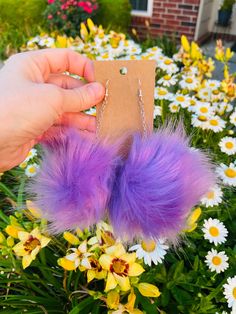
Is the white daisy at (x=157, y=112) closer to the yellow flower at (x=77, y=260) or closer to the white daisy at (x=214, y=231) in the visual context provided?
the white daisy at (x=214, y=231)

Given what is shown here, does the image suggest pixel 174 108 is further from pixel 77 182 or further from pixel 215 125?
pixel 77 182

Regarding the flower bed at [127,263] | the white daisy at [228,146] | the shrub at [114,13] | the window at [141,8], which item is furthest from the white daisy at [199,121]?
the window at [141,8]

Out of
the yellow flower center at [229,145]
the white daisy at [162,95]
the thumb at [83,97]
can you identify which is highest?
the thumb at [83,97]

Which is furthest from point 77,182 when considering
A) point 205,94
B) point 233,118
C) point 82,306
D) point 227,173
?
point 205,94

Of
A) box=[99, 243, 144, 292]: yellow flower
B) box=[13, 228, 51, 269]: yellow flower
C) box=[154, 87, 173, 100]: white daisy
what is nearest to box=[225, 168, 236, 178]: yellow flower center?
box=[154, 87, 173, 100]: white daisy

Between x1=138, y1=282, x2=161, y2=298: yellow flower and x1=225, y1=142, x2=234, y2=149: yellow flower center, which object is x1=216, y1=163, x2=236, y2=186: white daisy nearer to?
x1=225, y1=142, x2=234, y2=149: yellow flower center

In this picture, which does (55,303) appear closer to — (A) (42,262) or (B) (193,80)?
(A) (42,262)
